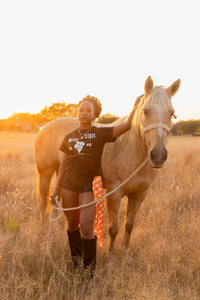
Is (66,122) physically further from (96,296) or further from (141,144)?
(96,296)

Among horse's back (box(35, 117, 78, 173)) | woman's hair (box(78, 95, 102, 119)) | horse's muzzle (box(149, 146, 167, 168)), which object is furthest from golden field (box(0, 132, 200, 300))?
woman's hair (box(78, 95, 102, 119))

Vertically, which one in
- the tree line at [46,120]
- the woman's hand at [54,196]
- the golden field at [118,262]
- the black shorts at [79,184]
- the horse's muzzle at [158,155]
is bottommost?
the golden field at [118,262]

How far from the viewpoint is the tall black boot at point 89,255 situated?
240 cm

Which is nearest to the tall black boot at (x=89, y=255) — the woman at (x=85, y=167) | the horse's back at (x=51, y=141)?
the woman at (x=85, y=167)

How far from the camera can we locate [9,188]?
5633 mm

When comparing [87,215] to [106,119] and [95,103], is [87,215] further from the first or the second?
[106,119]

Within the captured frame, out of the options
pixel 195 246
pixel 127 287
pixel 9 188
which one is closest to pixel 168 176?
pixel 195 246

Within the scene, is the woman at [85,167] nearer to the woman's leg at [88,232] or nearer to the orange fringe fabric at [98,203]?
the woman's leg at [88,232]

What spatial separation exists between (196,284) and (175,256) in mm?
429

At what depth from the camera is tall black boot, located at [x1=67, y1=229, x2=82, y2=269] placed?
8.56 feet

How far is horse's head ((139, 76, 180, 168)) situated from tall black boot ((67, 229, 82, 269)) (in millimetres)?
1191

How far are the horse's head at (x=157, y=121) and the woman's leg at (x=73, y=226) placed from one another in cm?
89

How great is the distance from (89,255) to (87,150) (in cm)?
106

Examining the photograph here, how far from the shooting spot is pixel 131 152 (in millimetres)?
2773
